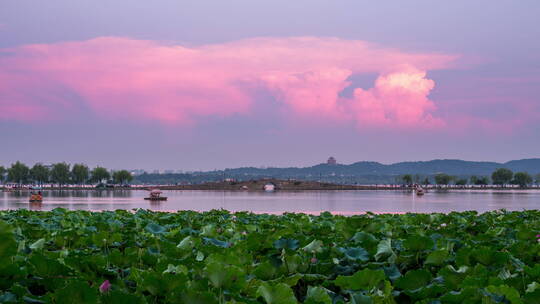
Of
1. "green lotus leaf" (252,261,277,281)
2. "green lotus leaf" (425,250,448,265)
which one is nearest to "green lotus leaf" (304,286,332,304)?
"green lotus leaf" (252,261,277,281)

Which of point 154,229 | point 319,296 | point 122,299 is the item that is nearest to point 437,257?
point 319,296

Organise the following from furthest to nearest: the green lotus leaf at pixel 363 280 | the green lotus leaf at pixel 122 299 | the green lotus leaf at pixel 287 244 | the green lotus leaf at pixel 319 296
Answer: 1. the green lotus leaf at pixel 287 244
2. the green lotus leaf at pixel 363 280
3. the green lotus leaf at pixel 319 296
4. the green lotus leaf at pixel 122 299

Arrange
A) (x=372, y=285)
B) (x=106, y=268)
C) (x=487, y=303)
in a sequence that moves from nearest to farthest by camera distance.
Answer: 1. (x=487, y=303)
2. (x=372, y=285)
3. (x=106, y=268)

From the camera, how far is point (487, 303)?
2.72 metres

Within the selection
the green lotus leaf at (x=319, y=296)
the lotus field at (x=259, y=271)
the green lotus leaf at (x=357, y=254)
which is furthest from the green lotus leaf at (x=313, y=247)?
the green lotus leaf at (x=319, y=296)

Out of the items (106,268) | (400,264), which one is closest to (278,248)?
(400,264)

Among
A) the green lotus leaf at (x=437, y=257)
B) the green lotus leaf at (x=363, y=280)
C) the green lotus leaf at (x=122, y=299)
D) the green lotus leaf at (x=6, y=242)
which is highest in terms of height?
the green lotus leaf at (x=6, y=242)

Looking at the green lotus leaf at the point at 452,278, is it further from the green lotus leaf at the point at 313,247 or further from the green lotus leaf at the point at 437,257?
the green lotus leaf at the point at 313,247

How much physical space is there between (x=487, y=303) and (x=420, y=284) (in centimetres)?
84

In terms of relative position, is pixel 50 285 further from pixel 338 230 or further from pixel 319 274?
pixel 338 230

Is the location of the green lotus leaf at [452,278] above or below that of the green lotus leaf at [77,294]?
below

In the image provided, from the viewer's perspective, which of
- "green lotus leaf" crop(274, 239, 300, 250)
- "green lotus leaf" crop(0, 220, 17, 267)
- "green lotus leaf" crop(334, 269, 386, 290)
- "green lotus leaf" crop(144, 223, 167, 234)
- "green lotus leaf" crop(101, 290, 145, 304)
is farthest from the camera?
"green lotus leaf" crop(144, 223, 167, 234)

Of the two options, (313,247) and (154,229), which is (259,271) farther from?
(154,229)

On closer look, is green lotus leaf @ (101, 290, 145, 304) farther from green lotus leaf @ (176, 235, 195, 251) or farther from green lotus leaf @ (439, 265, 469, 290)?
green lotus leaf @ (176, 235, 195, 251)
